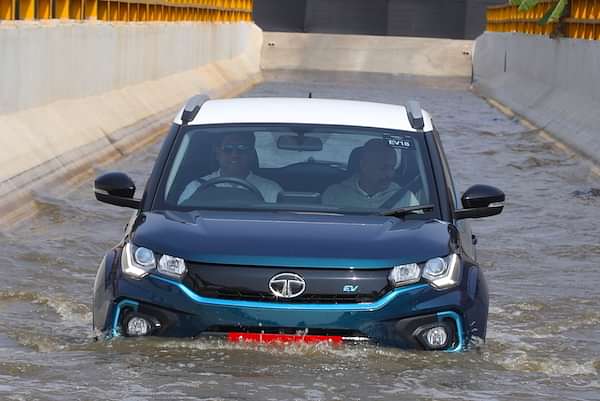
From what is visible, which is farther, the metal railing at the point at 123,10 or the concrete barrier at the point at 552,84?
the concrete barrier at the point at 552,84

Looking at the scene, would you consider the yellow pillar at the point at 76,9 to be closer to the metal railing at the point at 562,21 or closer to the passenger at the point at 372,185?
the metal railing at the point at 562,21

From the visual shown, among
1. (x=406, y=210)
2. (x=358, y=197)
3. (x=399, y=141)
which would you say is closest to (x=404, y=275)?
(x=406, y=210)

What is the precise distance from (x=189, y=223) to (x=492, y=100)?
35.7 m

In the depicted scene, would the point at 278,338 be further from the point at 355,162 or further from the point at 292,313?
the point at 355,162

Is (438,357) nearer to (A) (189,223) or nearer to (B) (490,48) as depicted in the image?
(A) (189,223)

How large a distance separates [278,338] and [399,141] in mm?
1993

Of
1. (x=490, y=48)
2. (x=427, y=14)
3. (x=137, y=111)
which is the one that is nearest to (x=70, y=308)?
(x=137, y=111)

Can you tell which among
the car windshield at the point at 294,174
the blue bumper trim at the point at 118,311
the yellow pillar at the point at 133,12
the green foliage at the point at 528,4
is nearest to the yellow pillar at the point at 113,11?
the yellow pillar at the point at 133,12

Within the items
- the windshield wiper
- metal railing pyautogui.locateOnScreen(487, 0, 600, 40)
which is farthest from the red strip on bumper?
metal railing pyautogui.locateOnScreen(487, 0, 600, 40)

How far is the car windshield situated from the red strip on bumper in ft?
3.81

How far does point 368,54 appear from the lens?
58.2 metres

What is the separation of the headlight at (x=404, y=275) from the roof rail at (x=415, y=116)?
1744mm

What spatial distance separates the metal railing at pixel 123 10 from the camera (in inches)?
820

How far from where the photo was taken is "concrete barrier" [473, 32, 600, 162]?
89.0ft
